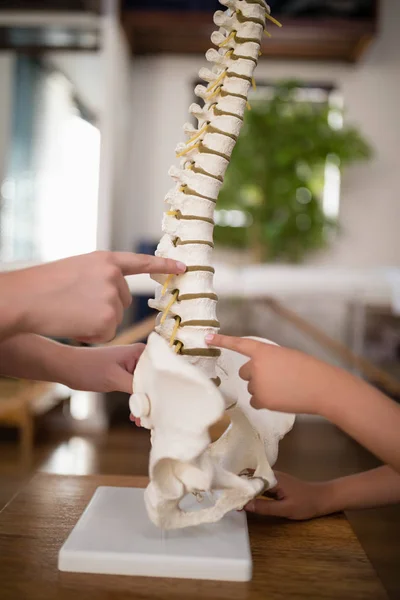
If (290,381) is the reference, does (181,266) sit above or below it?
above

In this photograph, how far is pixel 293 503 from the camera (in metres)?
0.89

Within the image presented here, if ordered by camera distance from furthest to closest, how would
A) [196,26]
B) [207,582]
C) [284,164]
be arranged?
[284,164] < [196,26] < [207,582]

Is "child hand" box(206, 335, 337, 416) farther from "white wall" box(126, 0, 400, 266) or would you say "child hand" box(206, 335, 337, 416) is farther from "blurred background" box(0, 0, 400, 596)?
"white wall" box(126, 0, 400, 266)

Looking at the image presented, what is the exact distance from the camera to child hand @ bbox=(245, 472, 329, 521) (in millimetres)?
888

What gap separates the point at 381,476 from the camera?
3.23 ft

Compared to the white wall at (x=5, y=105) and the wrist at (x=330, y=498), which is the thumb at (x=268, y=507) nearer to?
the wrist at (x=330, y=498)

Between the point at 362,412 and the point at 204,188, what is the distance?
1.18 ft

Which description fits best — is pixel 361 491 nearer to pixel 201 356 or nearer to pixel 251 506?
pixel 251 506

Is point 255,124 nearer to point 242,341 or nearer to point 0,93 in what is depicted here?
point 0,93

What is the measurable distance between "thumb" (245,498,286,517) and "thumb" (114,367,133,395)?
0.80 feet

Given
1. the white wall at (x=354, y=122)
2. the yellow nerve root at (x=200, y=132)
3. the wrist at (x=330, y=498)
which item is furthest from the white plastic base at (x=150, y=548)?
the white wall at (x=354, y=122)

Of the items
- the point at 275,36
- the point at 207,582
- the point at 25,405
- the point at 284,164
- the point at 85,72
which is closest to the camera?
the point at 207,582

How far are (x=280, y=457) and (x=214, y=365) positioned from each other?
1.90m

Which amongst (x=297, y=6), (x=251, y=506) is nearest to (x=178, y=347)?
(x=251, y=506)
